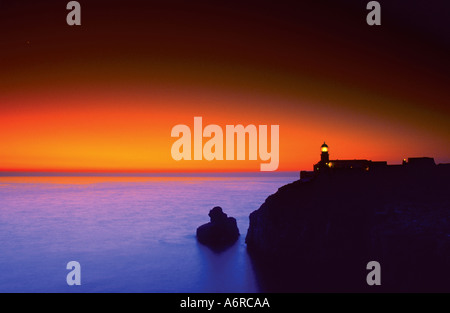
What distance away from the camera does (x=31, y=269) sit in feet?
103

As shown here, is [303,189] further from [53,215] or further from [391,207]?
[53,215]

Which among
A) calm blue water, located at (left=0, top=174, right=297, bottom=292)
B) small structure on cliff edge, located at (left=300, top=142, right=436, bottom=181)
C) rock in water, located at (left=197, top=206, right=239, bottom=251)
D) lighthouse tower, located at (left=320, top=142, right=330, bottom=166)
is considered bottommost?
calm blue water, located at (left=0, top=174, right=297, bottom=292)

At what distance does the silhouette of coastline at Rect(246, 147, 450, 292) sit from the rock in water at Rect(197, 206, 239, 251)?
312 centimetres

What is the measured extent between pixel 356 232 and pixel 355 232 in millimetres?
68

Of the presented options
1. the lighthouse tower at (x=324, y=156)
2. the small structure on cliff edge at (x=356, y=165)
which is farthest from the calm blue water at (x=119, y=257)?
the lighthouse tower at (x=324, y=156)

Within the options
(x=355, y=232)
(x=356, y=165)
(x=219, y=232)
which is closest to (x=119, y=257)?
(x=219, y=232)

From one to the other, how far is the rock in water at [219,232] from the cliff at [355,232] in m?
3.56

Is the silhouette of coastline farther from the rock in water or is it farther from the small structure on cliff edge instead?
the rock in water

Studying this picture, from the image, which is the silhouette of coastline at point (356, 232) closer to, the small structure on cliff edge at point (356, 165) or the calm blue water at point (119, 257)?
the small structure on cliff edge at point (356, 165)

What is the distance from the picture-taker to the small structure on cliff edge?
117ft

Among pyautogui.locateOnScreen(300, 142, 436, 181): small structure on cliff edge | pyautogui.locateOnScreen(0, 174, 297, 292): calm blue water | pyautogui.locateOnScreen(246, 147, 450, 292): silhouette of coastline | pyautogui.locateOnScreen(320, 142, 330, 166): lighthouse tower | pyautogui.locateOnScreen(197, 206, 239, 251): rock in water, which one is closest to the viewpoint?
pyautogui.locateOnScreen(246, 147, 450, 292): silhouette of coastline

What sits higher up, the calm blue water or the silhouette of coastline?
the silhouette of coastline

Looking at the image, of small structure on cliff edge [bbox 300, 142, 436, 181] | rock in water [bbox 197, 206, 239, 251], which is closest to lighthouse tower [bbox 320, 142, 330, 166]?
small structure on cliff edge [bbox 300, 142, 436, 181]

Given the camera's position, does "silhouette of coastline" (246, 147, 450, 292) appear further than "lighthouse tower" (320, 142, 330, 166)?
No
